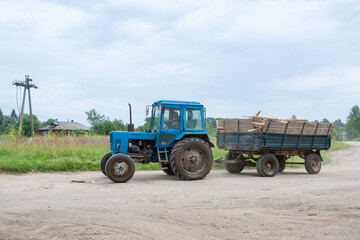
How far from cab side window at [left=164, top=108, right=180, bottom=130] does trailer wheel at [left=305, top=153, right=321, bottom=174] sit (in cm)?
562

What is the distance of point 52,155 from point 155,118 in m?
5.44

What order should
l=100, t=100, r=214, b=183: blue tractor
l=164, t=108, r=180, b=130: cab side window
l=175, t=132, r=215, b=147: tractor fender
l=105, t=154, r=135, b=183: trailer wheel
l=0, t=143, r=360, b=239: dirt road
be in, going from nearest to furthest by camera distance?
l=0, t=143, r=360, b=239: dirt road, l=105, t=154, r=135, b=183: trailer wheel, l=100, t=100, r=214, b=183: blue tractor, l=175, t=132, r=215, b=147: tractor fender, l=164, t=108, r=180, b=130: cab side window

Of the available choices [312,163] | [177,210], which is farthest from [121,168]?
[312,163]

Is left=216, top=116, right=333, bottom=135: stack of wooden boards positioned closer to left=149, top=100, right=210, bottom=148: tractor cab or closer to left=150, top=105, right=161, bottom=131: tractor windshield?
left=149, top=100, right=210, bottom=148: tractor cab

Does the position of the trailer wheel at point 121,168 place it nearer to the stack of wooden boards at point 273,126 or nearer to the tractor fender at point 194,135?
the tractor fender at point 194,135

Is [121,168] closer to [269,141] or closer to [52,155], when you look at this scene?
[269,141]

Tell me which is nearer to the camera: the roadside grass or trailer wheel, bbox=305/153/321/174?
the roadside grass

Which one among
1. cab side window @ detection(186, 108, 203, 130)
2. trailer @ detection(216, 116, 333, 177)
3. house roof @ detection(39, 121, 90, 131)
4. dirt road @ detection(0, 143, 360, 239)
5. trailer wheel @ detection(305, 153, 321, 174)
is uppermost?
house roof @ detection(39, 121, 90, 131)

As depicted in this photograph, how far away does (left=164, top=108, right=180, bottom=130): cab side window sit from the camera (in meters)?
11.7

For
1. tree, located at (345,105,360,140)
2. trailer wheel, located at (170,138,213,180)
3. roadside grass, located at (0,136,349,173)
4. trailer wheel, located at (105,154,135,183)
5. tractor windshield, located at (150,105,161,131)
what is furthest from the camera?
tree, located at (345,105,360,140)

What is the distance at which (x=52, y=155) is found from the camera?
48.8ft

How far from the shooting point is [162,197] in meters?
8.15

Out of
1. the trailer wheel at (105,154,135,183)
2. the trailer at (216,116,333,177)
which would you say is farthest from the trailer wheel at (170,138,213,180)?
the trailer at (216,116,333,177)

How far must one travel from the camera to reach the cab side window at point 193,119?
11883 mm
